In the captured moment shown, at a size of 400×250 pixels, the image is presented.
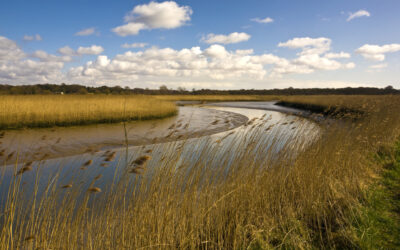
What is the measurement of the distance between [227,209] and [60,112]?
38.3 ft

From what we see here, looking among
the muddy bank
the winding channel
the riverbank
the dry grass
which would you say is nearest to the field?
the riverbank

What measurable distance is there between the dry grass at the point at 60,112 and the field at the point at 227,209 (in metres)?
6.96

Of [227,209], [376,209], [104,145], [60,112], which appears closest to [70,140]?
[104,145]

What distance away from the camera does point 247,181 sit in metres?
3.22

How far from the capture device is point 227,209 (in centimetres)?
300

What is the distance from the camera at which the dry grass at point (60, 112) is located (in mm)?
10734

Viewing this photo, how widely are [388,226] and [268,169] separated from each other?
1.60 m

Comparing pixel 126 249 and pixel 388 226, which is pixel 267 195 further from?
pixel 126 249

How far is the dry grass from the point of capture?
10.7 meters

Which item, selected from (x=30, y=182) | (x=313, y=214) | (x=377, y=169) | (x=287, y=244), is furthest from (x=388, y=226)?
(x=30, y=182)

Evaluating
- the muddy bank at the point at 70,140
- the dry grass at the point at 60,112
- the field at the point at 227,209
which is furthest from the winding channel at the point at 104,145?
the dry grass at the point at 60,112

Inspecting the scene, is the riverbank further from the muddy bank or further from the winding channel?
the muddy bank

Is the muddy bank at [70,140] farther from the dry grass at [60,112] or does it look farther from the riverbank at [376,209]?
the riverbank at [376,209]

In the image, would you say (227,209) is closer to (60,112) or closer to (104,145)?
(104,145)
